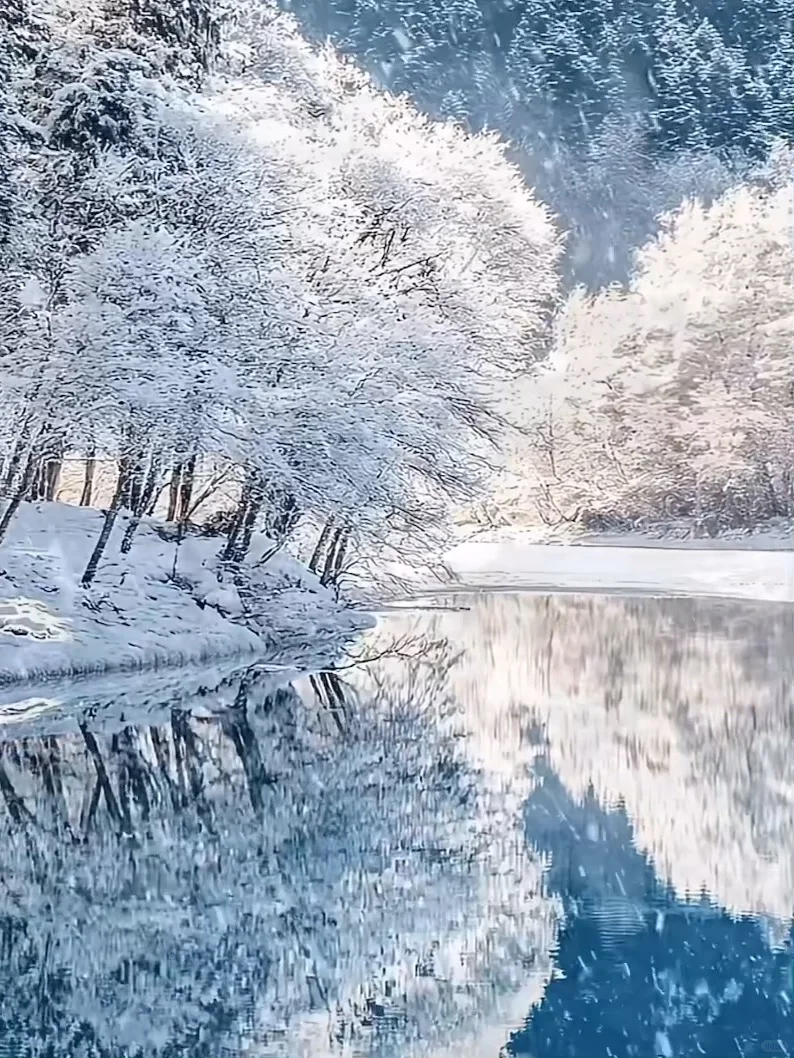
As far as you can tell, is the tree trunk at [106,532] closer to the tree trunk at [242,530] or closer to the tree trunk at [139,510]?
the tree trunk at [139,510]

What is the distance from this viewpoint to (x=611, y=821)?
3.52m

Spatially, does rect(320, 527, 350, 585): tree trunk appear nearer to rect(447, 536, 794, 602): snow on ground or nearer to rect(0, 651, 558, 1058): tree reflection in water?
rect(447, 536, 794, 602): snow on ground

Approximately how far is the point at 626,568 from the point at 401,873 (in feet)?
17.6

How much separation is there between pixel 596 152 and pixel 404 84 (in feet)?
3.34

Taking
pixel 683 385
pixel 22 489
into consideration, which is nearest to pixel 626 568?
pixel 683 385

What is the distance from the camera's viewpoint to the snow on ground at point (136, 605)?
614cm

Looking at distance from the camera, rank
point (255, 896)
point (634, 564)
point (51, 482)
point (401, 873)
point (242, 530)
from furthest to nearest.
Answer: point (51, 482), point (634, 564), point (242, 530), point (401, 873), point (255, 896)

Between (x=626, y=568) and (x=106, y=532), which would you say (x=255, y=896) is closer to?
(x=106, y=532)

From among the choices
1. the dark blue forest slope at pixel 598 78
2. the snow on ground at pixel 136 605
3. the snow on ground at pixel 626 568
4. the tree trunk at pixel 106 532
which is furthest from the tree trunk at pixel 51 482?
the dark blue forest slope at pixel 598 78

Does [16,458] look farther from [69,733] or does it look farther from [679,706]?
[679,706]

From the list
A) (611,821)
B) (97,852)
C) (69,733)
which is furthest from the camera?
(69,733)

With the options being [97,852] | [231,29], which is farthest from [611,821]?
[231,29]

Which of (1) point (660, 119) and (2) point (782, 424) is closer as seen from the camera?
(1) point (660, 119)

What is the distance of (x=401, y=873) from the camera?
302cm
